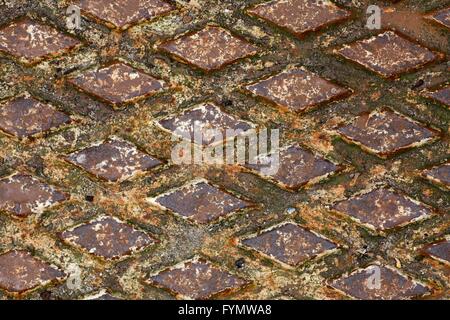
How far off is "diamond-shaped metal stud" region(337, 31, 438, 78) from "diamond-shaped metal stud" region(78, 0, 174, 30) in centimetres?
27

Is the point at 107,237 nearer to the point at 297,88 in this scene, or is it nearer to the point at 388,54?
the point at 297,88

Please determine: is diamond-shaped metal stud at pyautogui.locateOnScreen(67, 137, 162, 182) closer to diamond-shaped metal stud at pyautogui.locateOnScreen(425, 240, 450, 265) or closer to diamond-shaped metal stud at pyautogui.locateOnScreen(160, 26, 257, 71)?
diamond-shaped metal stud at pyautogui.locateOnScreen(160, 26, 257, 71)

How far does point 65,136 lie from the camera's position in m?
0.74

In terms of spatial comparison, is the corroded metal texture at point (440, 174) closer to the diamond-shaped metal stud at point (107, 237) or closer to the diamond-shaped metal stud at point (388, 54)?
the diamond-shaped metal stud at point (388, 54)

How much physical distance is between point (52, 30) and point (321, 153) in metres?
0.43

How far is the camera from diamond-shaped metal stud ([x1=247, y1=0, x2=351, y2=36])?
2.41 feet

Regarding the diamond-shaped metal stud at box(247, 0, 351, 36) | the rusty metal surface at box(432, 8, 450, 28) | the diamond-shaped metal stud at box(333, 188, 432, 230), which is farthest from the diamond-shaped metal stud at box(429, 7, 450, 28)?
the diamond-shaped metal stud at box(333, 188, 432, 230)

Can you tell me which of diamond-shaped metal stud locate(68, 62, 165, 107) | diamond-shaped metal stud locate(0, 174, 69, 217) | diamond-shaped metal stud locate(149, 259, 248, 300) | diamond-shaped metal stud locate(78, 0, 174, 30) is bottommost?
diamond-shaped metal stud locate(149, 259, 248, 300)

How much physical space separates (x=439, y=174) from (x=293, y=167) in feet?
0.71

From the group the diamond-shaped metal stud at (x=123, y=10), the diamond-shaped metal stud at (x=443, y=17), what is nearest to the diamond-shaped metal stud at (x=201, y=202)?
the diamond-shaped metal stud at (x=123, y=10)

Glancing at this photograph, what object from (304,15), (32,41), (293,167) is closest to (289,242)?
(293,167)
